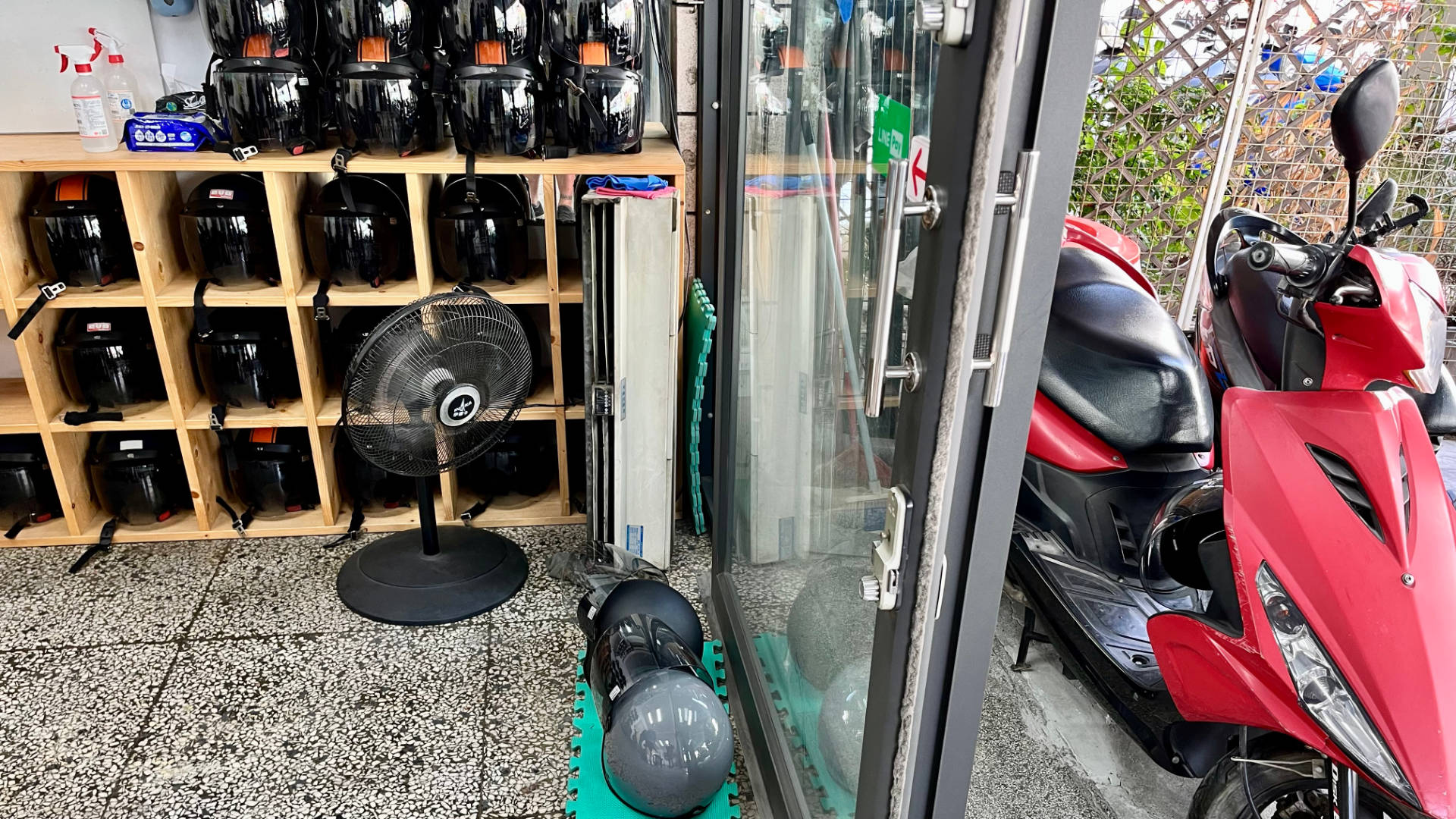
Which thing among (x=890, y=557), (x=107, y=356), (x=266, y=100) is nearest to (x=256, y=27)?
(x=266, y=100)

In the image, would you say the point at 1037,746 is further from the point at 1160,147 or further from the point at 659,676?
the point at 1160,147

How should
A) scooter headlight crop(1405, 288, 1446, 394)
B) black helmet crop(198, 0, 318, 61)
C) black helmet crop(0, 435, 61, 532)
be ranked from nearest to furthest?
1. scooter headlight crop(1405, 288, 1446, 394)
2. black helmet crop(198, 0, 318, 61)
3. black helmet crop(0, 435, 61, 532)

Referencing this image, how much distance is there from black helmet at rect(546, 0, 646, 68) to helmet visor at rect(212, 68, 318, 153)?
708 millimetres

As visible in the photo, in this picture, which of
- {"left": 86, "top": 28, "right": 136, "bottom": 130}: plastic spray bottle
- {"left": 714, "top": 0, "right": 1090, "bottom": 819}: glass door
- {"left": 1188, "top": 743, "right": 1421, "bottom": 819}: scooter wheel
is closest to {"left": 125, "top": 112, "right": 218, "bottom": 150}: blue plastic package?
{"left": 86, "top": 28, "right": 136, "bottom": 130}: plastic spray bottle

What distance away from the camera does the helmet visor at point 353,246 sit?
107 inches

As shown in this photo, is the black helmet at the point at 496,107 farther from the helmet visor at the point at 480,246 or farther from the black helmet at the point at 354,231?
the black helmet at the point at 354,231

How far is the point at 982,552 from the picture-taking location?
1.08 m

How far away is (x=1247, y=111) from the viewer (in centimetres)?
Answer: 378

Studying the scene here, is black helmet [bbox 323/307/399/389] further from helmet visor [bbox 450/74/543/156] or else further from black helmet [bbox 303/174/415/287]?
helmet visor [bbox 450/74/543/156]

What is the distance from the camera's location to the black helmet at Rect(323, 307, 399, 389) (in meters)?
2.90

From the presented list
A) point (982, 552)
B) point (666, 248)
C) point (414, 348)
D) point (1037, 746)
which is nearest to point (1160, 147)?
point (666, 248)

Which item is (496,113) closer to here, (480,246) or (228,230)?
(480,246)

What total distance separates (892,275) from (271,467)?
2609mm

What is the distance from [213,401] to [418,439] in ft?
3.07
